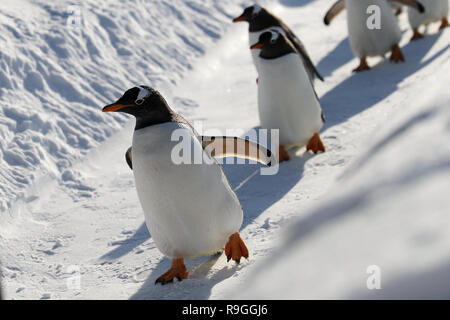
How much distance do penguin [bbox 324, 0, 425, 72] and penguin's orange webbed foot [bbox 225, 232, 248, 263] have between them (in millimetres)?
3422

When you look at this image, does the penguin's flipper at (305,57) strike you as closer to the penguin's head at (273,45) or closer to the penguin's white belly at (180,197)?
the penguin's head at (273,45)

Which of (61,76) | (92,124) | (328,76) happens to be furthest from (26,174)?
(328,76)

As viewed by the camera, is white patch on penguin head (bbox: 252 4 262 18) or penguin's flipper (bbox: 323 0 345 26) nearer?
white patch on penguin head (bbox: 252 4 262 18)

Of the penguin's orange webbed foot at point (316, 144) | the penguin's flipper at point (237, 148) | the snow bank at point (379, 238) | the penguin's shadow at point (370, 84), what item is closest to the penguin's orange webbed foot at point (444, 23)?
the penguin's shadow at point (370, 84)

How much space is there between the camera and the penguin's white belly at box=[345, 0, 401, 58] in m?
5.65

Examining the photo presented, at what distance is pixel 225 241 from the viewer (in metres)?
2.84

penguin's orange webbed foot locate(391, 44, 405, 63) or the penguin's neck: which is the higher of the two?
the penguin's neck

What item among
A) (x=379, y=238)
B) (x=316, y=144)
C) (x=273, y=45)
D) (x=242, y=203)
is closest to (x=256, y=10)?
(x=273, y=45)

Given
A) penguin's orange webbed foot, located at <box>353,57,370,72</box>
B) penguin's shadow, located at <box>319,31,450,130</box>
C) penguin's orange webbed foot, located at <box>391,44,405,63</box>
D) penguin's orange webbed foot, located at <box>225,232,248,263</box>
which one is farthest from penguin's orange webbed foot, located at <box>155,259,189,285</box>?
penguin's orange webbed foot, located at <box>391,44,405,63</box>

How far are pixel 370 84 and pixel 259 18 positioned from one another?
1.11m

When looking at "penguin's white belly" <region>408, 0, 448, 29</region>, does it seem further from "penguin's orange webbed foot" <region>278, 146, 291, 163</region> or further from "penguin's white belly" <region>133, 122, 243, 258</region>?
"penguin's white belly" <region>133, 122, 243, 258</region>

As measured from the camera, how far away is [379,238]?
0.73 meters

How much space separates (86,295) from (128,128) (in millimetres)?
2529
